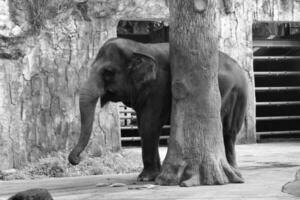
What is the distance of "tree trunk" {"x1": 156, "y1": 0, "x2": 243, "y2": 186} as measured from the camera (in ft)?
24.0

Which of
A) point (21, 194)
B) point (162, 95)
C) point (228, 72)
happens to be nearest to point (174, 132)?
point (162, 95)

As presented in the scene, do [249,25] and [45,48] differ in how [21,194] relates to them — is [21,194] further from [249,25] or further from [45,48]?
[249,25]

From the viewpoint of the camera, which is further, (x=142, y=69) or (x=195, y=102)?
(x=142, y=69)

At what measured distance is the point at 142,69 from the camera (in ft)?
24.9

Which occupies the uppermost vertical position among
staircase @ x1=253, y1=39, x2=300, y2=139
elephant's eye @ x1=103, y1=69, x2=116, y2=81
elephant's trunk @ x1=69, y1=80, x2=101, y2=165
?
elephant's eye @ x1=103, y1=69, x2=116, y2=81

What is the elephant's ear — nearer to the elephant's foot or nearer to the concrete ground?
the elephant's foot

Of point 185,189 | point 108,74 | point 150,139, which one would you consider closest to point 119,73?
point 108,74

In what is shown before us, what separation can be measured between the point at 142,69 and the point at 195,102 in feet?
2.32

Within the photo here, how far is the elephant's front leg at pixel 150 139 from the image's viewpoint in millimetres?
7660

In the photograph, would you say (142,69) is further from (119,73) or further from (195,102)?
(195,102)

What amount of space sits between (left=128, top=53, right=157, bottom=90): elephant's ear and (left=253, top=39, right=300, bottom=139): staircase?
8232 millimetres

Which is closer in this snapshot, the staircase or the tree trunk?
the tree trunk

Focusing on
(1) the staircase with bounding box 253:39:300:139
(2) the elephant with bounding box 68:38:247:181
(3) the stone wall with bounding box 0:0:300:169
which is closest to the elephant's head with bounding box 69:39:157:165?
(2) the elephant with bounding box 68:38:247:181

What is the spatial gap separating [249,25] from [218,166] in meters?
7.19
